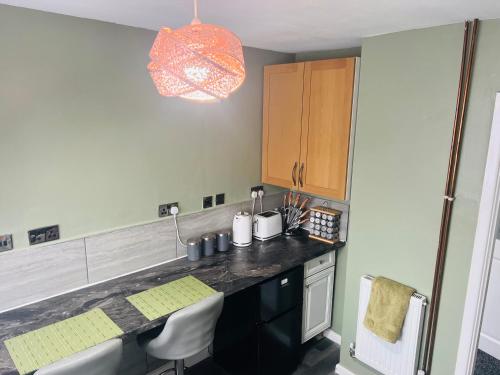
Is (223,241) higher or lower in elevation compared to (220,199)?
lower

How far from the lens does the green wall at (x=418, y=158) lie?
1.84m

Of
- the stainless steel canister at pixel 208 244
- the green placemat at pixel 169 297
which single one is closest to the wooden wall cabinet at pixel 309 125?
the stainless steel canister at pixel 208 244

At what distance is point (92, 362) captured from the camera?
1.46 meters

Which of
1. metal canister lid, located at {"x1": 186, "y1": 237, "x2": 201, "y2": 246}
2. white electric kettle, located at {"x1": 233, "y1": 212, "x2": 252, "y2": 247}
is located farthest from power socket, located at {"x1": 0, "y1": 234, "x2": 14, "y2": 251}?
white electric kettle, located at {"x1": 233, "y1": 212, "x2": 252, "y2": 247}

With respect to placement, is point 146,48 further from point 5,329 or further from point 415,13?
point 5,329

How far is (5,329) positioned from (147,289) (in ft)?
2.25

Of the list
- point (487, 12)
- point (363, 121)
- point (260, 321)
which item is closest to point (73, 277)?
point (260, 321)

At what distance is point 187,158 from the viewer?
2.48m

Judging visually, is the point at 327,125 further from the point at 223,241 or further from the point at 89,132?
the point at 89,132

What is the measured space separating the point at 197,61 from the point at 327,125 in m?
1.66

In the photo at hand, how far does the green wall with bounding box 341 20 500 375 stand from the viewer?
1840 millimetres

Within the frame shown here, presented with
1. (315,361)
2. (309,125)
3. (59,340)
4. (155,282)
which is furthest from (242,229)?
(59,340)

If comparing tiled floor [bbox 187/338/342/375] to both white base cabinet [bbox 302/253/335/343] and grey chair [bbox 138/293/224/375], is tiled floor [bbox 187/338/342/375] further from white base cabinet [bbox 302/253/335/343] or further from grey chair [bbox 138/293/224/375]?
grey chair [bbox 138/293/224/375]

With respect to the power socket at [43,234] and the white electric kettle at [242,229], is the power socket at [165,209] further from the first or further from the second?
the power socket at [43,234]
